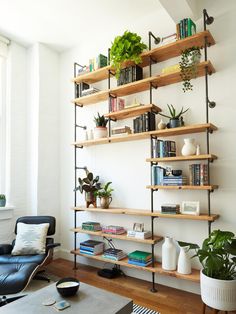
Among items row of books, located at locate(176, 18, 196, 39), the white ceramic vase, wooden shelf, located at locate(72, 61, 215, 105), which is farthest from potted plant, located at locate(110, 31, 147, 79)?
the white ceramic vase

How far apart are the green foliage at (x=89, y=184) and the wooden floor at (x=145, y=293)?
104cm

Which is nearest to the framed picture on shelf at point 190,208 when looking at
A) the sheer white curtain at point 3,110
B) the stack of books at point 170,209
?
the stack of books at point 170,209

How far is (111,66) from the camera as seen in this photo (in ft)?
9.87

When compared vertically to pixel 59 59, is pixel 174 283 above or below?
below

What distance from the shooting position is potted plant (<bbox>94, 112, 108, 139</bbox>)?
10.4 feet

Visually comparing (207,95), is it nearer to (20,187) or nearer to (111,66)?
(111,66)

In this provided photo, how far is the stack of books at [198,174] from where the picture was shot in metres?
2.35

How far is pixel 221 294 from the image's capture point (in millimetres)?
1866

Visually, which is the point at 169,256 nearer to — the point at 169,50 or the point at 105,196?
the point at 105,196

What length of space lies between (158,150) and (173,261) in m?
1.14

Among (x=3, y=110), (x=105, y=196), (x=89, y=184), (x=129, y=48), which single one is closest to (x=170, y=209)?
(x=105, y=196)

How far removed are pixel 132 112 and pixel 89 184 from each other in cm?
108

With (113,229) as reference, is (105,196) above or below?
above

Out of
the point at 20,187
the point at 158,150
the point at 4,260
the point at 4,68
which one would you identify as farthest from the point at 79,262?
the point at 4,68
